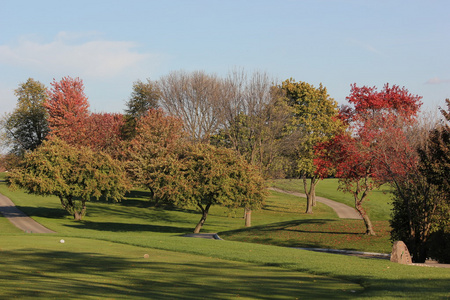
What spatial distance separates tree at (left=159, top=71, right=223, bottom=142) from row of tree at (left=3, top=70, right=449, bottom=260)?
0.16 meters

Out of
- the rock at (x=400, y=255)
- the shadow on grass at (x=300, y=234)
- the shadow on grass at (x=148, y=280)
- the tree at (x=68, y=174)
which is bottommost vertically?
the shadow on grass at (x=300, y=234)

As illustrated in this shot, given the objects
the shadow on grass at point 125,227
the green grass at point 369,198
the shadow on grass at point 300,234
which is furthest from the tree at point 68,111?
the shadow on grass at point 300,234

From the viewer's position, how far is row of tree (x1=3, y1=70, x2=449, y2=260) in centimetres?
2616

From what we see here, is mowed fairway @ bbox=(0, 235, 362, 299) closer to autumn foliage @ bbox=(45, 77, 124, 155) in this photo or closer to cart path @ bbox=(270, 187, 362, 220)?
cart path @ bbox=(270, 187, 362, 220)

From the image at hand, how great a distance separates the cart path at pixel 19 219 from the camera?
49.9 meters

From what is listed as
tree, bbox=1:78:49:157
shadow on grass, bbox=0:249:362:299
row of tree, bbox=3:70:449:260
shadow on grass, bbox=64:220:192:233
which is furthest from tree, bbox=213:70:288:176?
tree, bbox=1:78:49:157

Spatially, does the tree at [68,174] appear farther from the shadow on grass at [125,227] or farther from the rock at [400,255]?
the rock at [400,255]

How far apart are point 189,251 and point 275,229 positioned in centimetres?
1738

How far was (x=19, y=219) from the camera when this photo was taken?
56.8m

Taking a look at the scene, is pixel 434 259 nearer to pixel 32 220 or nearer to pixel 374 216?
pixel 374 216

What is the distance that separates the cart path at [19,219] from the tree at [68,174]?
3.82m

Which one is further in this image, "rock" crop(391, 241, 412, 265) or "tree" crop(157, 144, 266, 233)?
"tree" crop(157, 144, 266, 233)

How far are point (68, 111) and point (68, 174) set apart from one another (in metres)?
27.7

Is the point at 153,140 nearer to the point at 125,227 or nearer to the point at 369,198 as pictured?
the point at 125,227
